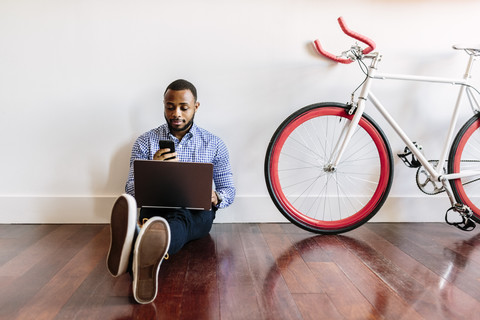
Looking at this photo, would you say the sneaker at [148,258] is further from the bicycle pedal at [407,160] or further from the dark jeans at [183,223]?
the bicycle pedal at [407,160]

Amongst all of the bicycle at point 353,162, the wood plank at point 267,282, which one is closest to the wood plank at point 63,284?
the wood plank at point 267,282

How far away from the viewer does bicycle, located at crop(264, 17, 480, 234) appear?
5.19 ft

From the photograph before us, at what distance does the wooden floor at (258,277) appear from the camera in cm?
98

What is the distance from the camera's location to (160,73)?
5.54 feet

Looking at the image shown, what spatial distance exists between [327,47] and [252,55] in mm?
368

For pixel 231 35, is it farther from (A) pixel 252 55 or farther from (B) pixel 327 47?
(B) pixel 327 47

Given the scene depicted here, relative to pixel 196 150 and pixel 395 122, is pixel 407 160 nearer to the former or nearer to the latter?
pixel 395 122

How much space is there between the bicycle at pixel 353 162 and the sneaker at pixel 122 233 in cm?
71

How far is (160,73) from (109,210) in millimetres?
715

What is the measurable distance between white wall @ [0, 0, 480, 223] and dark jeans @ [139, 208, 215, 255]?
1.10 ft

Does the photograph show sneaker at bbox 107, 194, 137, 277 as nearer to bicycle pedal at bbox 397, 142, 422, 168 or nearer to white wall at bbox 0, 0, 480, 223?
white wall at bbox 0, 0, 480, 223

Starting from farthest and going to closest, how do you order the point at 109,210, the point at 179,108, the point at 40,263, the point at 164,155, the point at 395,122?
the point at 109,210 → the point at 395,122 → the point at 179,108 → the point at 164,155 → the point at 40,263

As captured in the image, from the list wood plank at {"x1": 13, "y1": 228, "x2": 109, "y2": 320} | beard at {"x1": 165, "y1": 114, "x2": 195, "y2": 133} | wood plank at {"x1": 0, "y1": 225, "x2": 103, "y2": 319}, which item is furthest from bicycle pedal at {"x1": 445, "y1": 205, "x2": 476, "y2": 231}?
wood plank at {"x1": 0, "y1": 225, "x2": 103, "y2": 319}

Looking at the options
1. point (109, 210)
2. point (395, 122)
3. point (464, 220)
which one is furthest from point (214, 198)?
point (464, 220)
